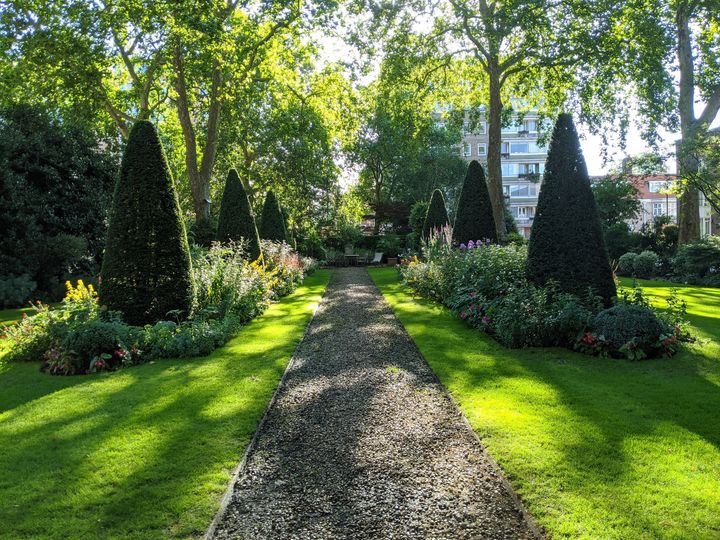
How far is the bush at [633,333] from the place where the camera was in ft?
23.1

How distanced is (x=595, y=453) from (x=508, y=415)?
986mm

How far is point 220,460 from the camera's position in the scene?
13.0ft

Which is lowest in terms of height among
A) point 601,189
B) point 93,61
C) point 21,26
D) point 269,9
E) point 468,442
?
point 468,442

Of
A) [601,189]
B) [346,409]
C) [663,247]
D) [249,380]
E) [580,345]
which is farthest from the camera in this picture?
[601,189]

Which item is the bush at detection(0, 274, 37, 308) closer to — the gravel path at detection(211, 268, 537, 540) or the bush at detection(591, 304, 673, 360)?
the gravel path at detection(211, 268, 537, 540)

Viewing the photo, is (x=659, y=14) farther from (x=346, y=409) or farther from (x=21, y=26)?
(x=21, y=26)

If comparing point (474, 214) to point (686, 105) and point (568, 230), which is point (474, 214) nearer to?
point (568, 230)

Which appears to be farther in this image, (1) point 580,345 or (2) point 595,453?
(1) point 580,345

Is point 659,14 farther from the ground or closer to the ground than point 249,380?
farther from the ground

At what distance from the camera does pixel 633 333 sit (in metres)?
7.13

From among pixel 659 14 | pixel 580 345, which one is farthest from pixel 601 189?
pixel 580 345

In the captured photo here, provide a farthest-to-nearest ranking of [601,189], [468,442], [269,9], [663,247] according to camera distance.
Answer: [601,189], [663,247], [269,9], [468,442]

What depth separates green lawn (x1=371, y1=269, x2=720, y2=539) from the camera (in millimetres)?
3104

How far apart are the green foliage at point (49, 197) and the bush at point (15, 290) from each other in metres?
0.08
